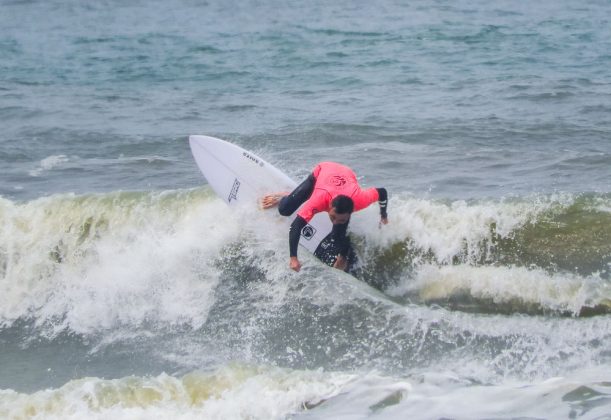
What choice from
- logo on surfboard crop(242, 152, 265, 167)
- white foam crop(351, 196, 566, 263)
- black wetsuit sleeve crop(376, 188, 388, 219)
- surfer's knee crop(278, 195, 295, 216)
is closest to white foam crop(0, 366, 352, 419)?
surfer's knee crop(278, 195, 295, 216)

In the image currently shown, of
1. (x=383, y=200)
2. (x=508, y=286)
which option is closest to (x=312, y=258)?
(x=383, y=200)

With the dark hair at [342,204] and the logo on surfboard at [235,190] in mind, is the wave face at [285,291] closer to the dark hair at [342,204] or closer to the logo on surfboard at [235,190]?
the logo on surfboard at [235,190]

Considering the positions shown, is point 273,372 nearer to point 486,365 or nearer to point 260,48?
point 486,365

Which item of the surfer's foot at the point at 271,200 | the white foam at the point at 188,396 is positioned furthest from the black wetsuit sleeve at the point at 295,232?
the white foam at the point at 188,396

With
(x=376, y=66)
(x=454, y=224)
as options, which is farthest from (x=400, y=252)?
(x=376, y=66)

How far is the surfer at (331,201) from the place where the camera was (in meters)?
8.00

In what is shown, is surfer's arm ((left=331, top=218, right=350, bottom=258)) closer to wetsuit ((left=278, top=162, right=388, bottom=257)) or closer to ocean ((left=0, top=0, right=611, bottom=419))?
wetsuit ((left=278, top=162, right=388, bottom=257))

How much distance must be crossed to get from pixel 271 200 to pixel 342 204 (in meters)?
1.27

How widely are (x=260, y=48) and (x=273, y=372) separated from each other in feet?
48.5

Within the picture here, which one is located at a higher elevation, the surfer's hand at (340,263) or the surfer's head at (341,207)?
the surfer's head at (341,207)

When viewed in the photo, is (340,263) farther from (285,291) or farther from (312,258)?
(285,291)

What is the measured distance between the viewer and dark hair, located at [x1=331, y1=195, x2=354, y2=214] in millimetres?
8039

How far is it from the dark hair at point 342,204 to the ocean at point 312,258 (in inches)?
33.7

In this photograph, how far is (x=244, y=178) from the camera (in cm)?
949
